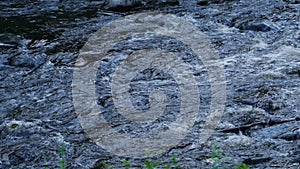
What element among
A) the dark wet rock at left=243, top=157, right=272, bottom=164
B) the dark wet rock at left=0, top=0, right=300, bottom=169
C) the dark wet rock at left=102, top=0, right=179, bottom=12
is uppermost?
the dark wet rock at left=102, top=0, right=179, bottom=12

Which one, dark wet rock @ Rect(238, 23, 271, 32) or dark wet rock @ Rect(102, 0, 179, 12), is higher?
dark wet rock @ Rect(102, 0, 179, 12)

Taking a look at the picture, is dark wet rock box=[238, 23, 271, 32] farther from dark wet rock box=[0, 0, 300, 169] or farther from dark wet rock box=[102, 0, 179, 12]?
dark wet rock box=[102, 0, 179, 12]

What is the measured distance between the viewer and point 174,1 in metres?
9.91

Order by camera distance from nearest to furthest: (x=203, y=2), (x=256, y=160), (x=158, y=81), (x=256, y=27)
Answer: (x=256, y=160) < (x=158, y=81) < (x=256, y=27) < (x=203, y=2)

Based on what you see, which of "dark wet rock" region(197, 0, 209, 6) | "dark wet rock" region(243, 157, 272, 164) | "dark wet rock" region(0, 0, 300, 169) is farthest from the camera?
"dark wet rock" region(197, 0, 209, 6)

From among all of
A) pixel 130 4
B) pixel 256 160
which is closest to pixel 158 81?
pixel 256 160

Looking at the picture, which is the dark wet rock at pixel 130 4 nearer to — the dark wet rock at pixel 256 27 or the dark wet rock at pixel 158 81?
the dark wet rock at pixel 158 81

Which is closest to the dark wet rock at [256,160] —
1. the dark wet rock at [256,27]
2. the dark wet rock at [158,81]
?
the dark wet rock at [158,81]

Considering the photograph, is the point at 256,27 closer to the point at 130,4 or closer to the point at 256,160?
the point at 130,4

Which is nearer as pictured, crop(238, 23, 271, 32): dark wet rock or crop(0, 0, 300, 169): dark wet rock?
crop(0, 0, 300, 169): dark wet rock

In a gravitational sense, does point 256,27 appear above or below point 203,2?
below

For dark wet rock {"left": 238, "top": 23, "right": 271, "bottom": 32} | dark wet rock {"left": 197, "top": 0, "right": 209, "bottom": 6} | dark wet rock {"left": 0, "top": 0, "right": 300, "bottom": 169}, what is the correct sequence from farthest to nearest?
dark wet rock {"left": 197, "top": 0, "right": 209, "bottom": 6} → dark wet rock {"left": 238, "top": 23, "right": 271, "bottom": 32} → dark wet rock {"left": 0, "top": 0, "right": 300, "bottom": 169}

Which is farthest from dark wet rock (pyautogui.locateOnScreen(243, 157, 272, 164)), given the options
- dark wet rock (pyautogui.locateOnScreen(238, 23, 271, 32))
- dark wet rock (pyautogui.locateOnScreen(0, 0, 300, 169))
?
dark wet rock (pyautogui.locateOnScreen(238, 23, 271, 32))

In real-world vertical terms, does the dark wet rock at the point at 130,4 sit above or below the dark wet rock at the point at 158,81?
above
